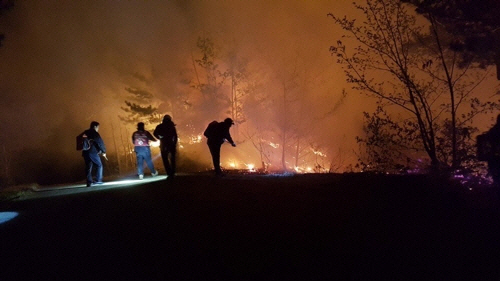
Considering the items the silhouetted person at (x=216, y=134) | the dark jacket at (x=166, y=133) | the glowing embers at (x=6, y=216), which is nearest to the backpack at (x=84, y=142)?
the dark jacket at (x=166, y=133)

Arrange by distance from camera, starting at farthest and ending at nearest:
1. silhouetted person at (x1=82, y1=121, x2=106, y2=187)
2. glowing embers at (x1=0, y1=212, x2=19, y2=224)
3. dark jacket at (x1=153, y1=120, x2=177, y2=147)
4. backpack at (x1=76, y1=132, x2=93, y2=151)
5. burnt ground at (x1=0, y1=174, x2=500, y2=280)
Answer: silhouetted person at (x1=82, y1=121, x2=106, y2=187) < backpack at (x1=76, y1=132, x2=93, y2=151) < dark jacket at (x1=153, y1=120, x2=177, y2=147) < glowing embers at (x1=0, y1=212, x2=19, y2=224) < burnt ground at (x1=0, y1=174, x2=500, y2=280)

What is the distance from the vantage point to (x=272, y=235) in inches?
201

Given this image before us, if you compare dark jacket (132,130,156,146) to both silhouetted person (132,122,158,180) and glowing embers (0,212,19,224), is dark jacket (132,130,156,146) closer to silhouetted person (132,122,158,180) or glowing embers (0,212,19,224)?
silhouetted person (132,122,158,180)

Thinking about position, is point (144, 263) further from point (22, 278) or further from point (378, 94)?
point (378, 94)

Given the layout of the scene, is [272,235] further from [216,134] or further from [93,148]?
[93,148]

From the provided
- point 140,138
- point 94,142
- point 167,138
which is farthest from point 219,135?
point 94,142

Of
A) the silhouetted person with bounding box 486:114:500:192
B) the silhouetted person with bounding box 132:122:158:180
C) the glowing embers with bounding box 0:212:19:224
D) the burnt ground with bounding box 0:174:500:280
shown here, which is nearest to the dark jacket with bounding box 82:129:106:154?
the silhouetted person with bounding box 132:122:158:180

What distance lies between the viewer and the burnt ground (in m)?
4.14

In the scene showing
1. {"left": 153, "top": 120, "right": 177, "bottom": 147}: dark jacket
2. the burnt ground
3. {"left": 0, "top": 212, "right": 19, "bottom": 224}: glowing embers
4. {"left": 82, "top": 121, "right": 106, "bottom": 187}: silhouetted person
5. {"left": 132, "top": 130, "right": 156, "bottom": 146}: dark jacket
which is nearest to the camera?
the burnt ground

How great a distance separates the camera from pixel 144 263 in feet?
14.4

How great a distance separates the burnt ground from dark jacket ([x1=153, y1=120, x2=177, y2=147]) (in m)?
3.07

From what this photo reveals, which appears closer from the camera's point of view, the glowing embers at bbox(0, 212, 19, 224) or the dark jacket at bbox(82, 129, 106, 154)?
the glowing embers at bbox(0, 212, 19, 224)

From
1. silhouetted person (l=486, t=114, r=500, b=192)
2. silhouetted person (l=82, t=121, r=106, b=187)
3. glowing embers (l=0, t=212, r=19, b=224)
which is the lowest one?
glowing embers (l=0, t=212, r=19, b=224)

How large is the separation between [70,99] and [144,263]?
30670 mm
